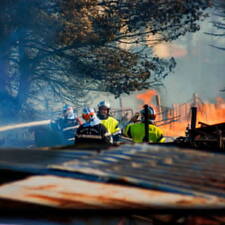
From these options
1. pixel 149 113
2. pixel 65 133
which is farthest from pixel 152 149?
pixel 65 133

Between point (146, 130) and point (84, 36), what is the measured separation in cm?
791

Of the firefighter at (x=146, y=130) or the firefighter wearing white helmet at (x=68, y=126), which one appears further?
the firefighter wearing white helmet at (x=68, y=126)

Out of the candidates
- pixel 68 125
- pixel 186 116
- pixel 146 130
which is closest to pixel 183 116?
pixel 186 116

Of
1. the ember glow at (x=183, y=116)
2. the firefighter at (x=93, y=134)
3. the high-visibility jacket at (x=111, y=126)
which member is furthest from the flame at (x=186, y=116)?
the firefighter at (x=93, y=134)

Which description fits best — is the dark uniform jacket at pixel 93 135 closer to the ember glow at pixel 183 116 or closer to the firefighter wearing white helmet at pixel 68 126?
the firefighter wearing white helmet at pixel 68 126

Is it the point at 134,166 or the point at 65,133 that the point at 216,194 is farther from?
the point at 65,133

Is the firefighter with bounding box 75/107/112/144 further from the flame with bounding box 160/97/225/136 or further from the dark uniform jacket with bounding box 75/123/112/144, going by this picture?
the flame with bounding box 160/97/225/136

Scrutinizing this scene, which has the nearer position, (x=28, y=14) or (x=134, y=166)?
(x=134, y=166)

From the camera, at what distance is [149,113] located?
6.78 meters

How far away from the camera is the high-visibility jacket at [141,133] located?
659 cm

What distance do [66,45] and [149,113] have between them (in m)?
8.06

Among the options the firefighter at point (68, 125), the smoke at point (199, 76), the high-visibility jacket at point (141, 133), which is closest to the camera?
the high-visibility jacket at point (141, 133)

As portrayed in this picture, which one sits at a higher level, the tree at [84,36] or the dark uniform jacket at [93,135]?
the tree at [84,36]

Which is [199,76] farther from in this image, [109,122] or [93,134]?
[93,134]
